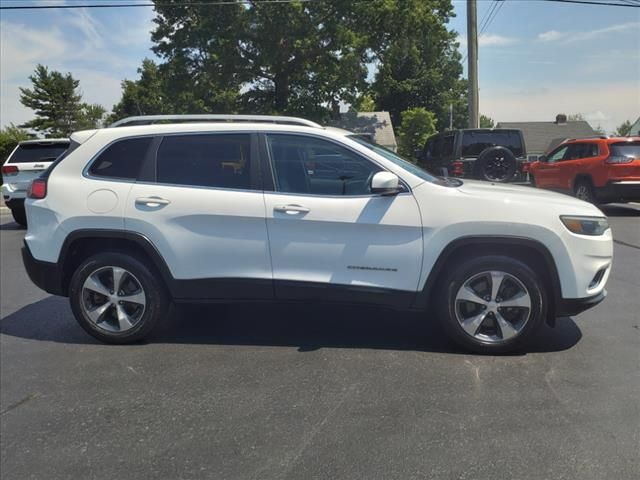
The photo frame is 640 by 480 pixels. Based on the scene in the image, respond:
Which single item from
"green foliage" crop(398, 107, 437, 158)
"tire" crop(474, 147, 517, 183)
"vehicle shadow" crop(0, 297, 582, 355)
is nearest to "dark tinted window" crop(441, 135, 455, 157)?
"tire" crop(474, 147, 517, 183)

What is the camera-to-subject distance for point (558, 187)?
41.5 ft

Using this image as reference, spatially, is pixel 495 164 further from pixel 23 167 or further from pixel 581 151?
pixel 23 167

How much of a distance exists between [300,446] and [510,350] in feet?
6.18

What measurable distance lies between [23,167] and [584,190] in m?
11.7

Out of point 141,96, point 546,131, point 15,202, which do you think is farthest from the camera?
point 141,96

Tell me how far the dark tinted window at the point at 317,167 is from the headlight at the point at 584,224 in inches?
54.6

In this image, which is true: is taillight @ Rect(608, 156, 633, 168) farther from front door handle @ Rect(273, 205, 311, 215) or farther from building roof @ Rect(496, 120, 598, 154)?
Answer: building roof @ Rect(496, 120, 598, 154)

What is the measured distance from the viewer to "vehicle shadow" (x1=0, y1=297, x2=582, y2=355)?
14.3 feet

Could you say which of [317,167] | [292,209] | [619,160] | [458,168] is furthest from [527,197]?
[458,168]

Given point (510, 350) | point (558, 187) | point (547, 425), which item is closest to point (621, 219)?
point (558, 187)

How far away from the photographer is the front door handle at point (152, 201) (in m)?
4.22

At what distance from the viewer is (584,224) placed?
3.88 m

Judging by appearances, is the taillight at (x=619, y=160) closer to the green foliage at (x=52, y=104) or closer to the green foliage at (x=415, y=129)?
the green foliage at (x=415, y=129)

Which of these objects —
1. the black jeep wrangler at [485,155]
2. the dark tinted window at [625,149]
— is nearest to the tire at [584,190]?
the dark tinted window at [625,149]
